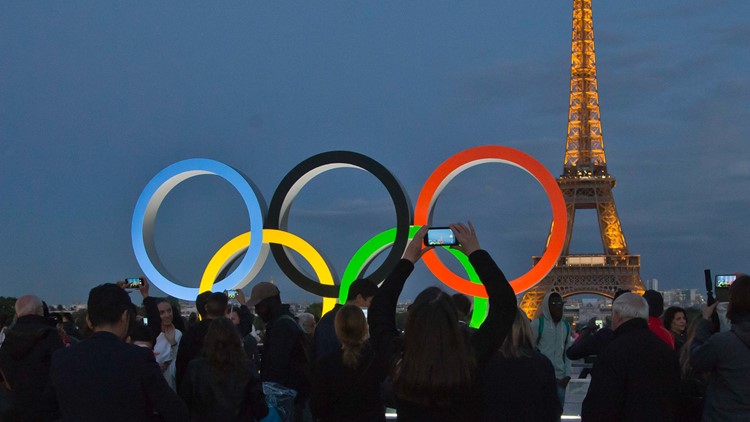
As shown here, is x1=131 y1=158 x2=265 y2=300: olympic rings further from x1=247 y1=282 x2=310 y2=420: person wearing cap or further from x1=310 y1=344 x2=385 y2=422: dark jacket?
x1=310 y1=344 x2=385 y2=422: dark jacket

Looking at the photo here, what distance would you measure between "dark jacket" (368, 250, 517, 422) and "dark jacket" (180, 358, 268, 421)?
169 centimetres

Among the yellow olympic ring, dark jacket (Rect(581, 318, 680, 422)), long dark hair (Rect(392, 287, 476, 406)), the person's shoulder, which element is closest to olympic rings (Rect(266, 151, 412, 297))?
the yellow olympic ring

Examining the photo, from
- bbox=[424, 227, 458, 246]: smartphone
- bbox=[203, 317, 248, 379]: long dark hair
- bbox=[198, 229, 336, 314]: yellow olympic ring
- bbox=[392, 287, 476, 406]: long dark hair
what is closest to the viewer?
bbox=[392, 287, 476, 406]: long dark hair

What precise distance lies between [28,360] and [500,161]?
10.9m

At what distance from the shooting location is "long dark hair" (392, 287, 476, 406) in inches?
175

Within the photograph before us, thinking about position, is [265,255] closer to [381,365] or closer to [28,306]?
[28,306]

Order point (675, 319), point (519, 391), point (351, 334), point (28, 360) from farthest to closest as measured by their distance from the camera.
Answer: point (675, 319), point (28, 360), point (519, 391), point (351, 334)

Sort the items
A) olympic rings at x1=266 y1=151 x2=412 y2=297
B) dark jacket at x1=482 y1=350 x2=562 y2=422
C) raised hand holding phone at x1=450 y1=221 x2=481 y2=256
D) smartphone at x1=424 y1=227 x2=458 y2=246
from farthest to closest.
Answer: olympic rings at x1=266 y1=151 x2=412 y2=297 < smartphone at x1=424 y1=227 x2=458 y2=246 < dark jacket at x1=482 y1=350 x2=562 y2=422 < raised hand holding phone at x1=450 y1=221 x2=481 y2=256

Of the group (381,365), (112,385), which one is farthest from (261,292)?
(112,385)

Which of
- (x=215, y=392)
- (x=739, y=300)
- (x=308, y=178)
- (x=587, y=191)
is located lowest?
(x=215, y=392)

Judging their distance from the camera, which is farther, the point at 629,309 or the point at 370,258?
the point at 370,258

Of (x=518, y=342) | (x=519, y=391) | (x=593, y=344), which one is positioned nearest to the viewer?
(x=519, y=391)

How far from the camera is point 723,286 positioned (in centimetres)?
860

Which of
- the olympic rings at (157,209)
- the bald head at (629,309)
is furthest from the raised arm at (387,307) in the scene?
the olympic rings at (157,209)
